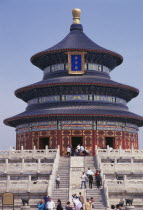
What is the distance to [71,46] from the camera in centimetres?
6197

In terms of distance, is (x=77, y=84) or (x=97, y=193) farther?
(x=77, y=84)

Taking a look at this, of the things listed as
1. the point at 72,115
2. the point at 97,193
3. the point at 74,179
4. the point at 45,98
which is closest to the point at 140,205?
the point at 97,193

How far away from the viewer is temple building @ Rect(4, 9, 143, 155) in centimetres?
5744

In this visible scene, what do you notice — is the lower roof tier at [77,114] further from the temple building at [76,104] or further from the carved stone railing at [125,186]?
the carved stone railing at [125,186]

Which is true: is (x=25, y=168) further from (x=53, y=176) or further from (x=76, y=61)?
(x=76, y=61)

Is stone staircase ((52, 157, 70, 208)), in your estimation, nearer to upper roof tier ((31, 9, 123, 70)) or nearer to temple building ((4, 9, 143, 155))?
temple building ((4, 9, 143, 155))

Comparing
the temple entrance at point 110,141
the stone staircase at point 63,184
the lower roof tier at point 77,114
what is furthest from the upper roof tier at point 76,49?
the stone staircase at point 63,184

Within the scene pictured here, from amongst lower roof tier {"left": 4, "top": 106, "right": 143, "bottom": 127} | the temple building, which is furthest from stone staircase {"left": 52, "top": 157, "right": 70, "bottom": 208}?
the temple building

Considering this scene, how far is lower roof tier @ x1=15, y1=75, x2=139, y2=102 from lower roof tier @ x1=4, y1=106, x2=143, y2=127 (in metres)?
2.56

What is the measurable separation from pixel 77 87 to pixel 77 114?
4.71 metres

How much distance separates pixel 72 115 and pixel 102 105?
15.8ft

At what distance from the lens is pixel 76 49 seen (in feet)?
201

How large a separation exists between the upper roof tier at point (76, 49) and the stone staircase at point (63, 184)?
809 inches

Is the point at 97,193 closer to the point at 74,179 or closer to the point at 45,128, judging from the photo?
the point at 74,179
